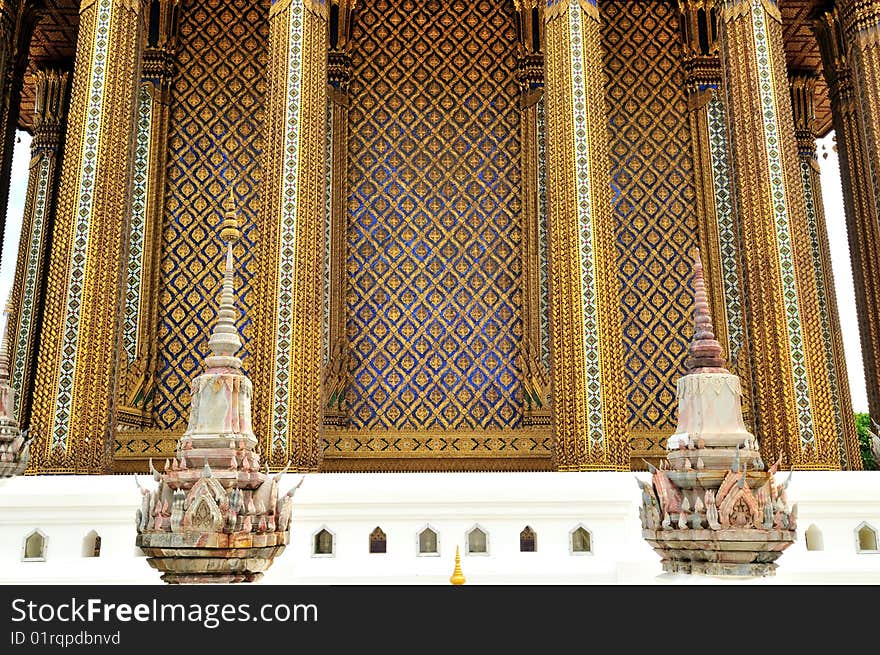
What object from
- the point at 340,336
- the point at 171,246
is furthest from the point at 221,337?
the point at 171,246

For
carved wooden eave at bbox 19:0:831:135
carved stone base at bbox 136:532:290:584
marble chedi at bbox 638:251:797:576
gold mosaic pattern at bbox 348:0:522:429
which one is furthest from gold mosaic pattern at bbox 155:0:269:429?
marble chedi at bbox 638:251:797:576

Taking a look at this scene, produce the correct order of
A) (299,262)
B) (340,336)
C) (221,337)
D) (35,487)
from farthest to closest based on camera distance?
(340,336) < (299,262) < (35,487) < (221,337)

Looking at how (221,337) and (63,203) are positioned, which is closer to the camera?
(221,337)

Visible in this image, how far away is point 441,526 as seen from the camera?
409cm

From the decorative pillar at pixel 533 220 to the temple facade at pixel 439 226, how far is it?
3cm

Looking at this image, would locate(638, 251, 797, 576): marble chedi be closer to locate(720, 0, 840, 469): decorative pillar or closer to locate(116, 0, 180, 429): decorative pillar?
locate(720, 0, 840, 469): decorative pillar

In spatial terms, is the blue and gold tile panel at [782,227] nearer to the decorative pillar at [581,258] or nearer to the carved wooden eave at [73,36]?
the decorative pillar at [581,258]

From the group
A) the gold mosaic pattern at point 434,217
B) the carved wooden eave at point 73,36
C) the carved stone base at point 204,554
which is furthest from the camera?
the carved wooden eave at point 73,36

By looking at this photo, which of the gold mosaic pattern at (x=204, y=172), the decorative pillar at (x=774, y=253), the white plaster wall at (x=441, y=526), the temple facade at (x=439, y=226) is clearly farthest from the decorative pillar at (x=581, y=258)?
the gold mosaic pattern at (x=204, y=172)

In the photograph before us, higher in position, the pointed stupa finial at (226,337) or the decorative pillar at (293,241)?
the decorative pillar at (293,241)

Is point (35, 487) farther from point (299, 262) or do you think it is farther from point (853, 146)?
point (853, 146)

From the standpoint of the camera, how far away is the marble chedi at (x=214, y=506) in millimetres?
2922

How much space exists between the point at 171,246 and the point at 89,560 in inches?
222

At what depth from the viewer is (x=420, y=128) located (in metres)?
9.64
